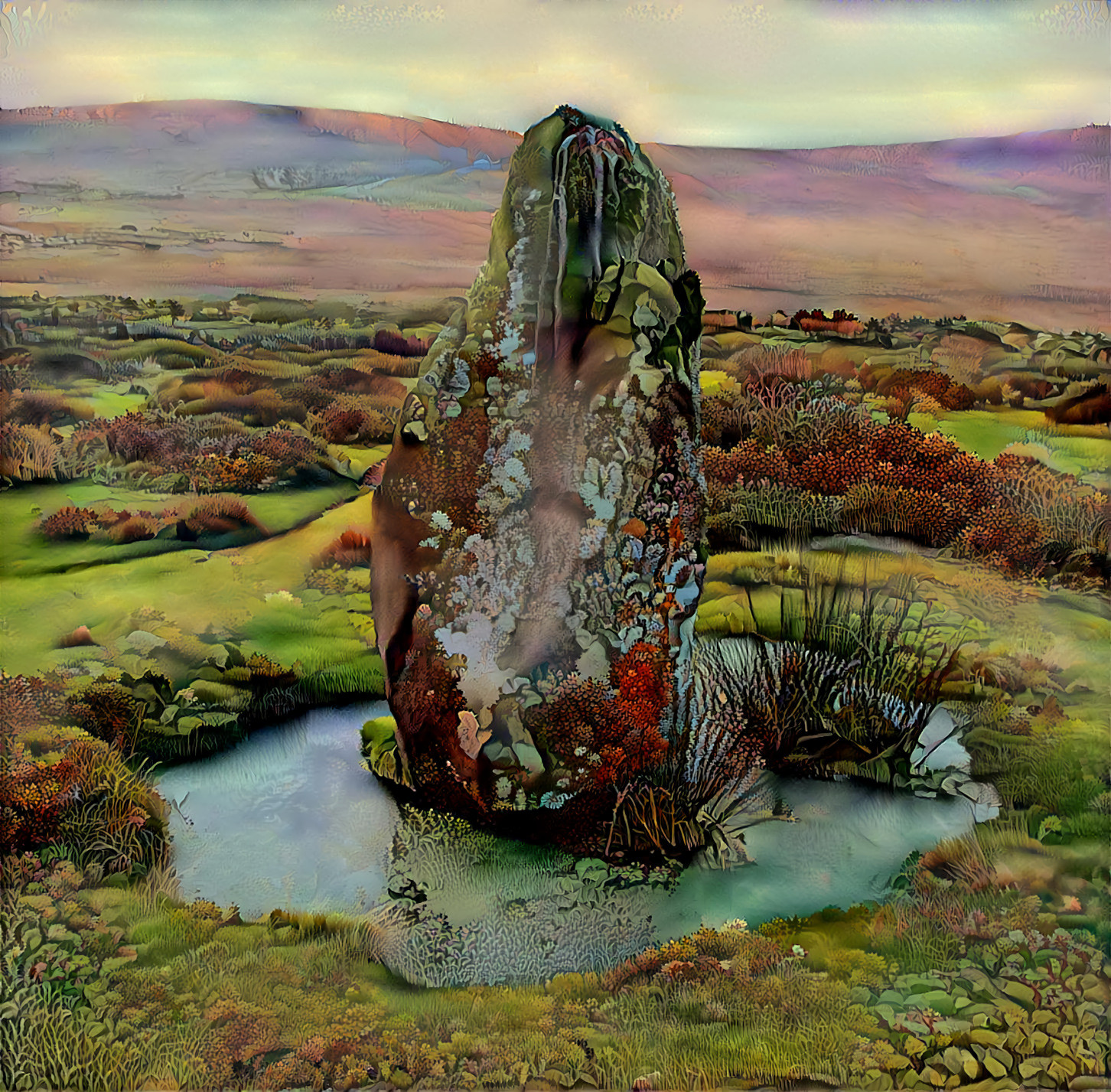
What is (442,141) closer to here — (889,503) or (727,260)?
(727,260)

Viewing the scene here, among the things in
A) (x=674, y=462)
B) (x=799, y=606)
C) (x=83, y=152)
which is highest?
(x=83, y=152)

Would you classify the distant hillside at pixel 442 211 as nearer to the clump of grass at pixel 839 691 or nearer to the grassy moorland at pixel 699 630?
the grassy moorland at pixel 699 630

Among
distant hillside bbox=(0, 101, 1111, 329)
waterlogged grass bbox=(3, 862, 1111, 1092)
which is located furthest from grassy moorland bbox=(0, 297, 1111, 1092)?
distant hillside bbox=(0, 101, 1111, 329)

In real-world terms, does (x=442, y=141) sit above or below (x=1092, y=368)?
above

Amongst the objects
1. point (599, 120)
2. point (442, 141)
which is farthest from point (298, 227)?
point (599, 120)

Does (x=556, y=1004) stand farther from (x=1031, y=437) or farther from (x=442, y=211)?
(x=1031, y=437)

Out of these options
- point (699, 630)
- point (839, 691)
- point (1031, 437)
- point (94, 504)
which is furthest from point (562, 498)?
point (1031, 437)

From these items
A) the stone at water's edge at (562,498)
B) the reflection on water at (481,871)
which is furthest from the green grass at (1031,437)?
the stone at water's edge at (562,498)
